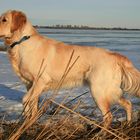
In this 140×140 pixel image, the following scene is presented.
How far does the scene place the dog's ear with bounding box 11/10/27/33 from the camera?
632cm

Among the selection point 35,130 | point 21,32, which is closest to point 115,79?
point 21,32

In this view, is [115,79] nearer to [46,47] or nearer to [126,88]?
[126,88]

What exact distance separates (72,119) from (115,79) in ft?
6.52

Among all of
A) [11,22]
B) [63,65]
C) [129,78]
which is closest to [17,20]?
[11,22]

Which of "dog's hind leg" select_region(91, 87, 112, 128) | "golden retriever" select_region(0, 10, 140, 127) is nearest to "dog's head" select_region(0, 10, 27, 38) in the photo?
"golden retriever" select_region(0, 10, 140, 127)

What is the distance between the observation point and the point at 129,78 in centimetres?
607

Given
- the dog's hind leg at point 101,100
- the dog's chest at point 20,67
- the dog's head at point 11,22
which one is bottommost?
the dog's hind leg at point 101,100

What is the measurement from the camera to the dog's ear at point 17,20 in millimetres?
6316

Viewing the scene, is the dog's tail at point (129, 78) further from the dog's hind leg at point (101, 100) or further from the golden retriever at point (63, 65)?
the dog's hind leg at point (101, 100)

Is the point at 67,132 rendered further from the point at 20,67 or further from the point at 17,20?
the point at 17,20

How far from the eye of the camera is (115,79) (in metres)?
6.20

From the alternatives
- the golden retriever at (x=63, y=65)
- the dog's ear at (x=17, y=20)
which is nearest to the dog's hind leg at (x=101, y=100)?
the golden retriever at (x=63, y=65)

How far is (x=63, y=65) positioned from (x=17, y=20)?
3.78 feet

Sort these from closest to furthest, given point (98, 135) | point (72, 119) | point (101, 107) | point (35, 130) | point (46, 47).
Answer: point (98, 135), point (35, 130), point (72, 119), point (101, 107), point (46, 47)
